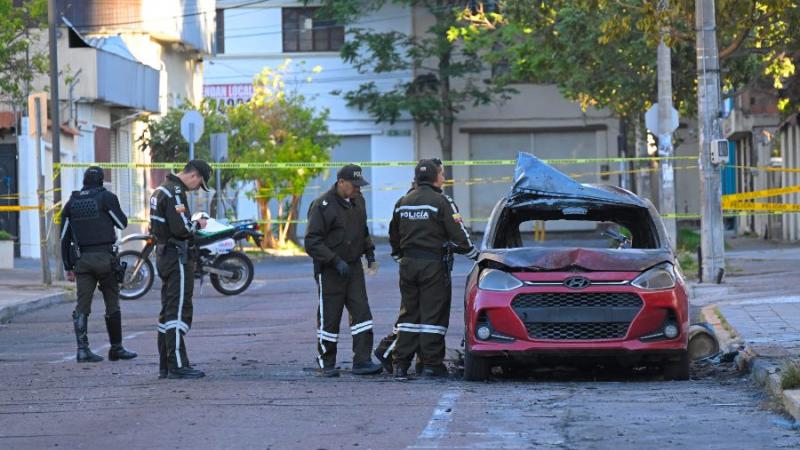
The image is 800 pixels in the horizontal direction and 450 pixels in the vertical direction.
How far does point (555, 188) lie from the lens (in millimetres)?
12438

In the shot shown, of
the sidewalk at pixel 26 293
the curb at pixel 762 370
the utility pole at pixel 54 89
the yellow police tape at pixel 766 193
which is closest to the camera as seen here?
the curb at pixel 762 370

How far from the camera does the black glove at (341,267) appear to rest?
12.2 meters

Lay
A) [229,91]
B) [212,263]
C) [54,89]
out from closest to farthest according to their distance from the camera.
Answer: [212,263]
[54,89]
[229,91]

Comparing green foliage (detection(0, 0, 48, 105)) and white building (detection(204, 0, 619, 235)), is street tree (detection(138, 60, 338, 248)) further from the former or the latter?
white building (detection(204, 0, 619, 235))

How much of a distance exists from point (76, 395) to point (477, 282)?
9.99 feet

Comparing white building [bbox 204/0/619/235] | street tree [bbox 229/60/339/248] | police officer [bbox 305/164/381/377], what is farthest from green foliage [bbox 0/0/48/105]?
white building [bbox 204/0/619/235]

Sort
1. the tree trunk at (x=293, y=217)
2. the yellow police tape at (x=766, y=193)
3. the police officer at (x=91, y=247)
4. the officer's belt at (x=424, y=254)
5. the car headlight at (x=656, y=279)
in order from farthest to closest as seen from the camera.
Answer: the tree trunk at (x=293, y=217) < the yellow police tape at (x=766, y=193) < the police officer at (x=91, y=247) < the officer's belt at (x=424, y=254) < the car headlight at (x=656, y=279)

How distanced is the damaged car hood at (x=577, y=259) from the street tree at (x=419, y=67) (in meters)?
36.8

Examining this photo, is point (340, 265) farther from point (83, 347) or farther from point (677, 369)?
point (83, 347)

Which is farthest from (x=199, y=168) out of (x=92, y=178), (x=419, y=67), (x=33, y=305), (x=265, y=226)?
(x=419, y=67)

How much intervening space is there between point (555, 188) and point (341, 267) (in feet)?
6.07

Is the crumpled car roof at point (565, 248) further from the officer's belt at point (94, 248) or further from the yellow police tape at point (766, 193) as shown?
the yellow police tape at point (766, 193)

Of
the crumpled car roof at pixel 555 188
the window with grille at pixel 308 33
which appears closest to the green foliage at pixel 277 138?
the window with grille at pixel 308 33

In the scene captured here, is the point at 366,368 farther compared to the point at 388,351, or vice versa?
the point at 388,351
